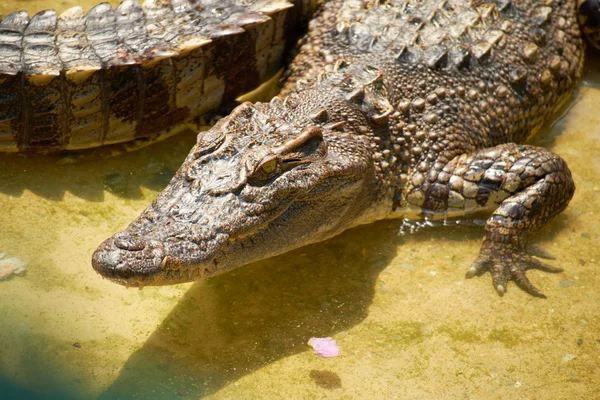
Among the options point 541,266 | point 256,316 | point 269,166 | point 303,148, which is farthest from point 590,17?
point 256,316

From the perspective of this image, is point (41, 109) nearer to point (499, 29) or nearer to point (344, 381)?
point (344, 381)

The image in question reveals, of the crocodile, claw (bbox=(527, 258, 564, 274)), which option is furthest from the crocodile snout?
claw (bbox=(527, 258, 564, 274))

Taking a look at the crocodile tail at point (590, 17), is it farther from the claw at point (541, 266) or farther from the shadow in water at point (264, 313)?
the claw at point (541, 266)

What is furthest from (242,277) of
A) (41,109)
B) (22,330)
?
(41,109)

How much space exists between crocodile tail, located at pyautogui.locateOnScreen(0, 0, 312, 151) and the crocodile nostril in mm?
1370

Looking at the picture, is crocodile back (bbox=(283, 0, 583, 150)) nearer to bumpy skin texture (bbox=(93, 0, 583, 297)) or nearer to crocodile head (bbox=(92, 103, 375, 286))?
bumpy skin texture (bbox=(93, 0, 583, 297))

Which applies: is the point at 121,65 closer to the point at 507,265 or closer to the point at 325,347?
the point at 325,347

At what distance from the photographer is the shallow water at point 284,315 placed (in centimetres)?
334

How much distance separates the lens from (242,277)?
395cm

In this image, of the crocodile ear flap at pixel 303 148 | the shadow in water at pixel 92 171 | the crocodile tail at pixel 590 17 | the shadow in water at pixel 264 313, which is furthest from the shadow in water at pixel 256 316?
the crocodile tail at pixel 590 17

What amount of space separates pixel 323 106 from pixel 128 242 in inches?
54.9

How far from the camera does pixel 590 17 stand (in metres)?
5.41

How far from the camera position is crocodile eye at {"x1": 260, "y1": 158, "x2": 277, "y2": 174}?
11.4 feet

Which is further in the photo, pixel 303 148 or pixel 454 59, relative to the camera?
pixel 454 59
